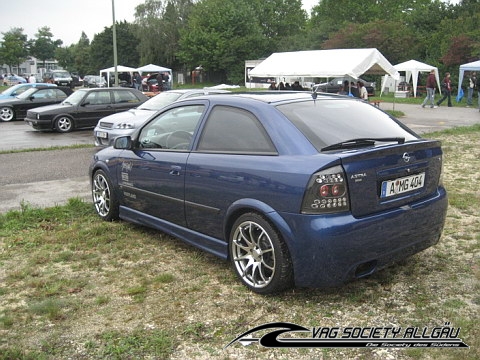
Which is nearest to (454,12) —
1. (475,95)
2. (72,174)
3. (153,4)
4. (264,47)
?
(475,95)

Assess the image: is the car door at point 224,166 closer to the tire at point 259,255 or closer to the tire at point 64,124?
the tire at point 259,255

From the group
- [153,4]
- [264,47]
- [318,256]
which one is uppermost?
[153,4]

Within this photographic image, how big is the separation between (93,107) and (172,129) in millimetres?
11250

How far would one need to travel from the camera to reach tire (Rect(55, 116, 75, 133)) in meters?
14.9

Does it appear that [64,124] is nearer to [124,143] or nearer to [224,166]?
[124,143]

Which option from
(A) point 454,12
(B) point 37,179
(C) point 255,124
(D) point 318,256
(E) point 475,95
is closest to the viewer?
(D) point 318,256

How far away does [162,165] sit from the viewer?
4.57m

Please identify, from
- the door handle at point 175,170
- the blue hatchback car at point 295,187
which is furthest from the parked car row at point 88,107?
the door handle at point 175,170

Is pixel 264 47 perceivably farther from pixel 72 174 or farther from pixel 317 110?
pixel 317 110

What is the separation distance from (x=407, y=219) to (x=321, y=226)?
2.52ft

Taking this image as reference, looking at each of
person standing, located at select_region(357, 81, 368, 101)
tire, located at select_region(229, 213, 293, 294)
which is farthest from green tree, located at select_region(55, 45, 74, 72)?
tire, located at select_region(229, 213, 293, 294)

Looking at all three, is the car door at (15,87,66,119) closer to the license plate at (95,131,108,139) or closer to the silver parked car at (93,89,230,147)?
the silver parked car at (93,89,230,147)

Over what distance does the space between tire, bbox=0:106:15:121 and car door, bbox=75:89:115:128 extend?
469cm

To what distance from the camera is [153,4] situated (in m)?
62.1
